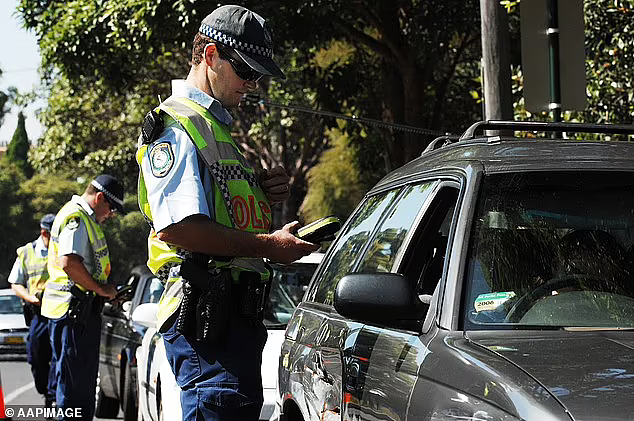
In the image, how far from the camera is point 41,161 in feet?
102

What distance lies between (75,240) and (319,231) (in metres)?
4.95

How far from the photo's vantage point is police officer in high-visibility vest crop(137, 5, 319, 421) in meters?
3.82

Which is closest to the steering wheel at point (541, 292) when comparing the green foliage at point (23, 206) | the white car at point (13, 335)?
the white car at point (13, 335)

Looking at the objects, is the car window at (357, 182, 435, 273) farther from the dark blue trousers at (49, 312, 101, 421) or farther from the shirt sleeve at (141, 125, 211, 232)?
the dark blue trousers at (49, 312, 101, 421)

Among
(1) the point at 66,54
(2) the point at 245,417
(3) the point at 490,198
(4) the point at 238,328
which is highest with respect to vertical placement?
(1) the point at 66,54

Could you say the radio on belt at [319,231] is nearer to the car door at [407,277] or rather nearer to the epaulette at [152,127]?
the car door at [407,277]

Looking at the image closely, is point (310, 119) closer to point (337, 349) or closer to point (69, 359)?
point (69, 359)

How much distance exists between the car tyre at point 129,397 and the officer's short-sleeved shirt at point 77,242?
1478 millimetres

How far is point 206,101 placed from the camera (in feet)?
13.5

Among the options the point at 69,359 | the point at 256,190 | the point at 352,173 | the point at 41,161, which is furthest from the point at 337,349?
the point at 41,161

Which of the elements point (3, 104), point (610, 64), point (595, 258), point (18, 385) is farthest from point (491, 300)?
point (3, 104)

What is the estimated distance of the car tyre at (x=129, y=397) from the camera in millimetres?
9828

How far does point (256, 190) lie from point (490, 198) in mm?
928

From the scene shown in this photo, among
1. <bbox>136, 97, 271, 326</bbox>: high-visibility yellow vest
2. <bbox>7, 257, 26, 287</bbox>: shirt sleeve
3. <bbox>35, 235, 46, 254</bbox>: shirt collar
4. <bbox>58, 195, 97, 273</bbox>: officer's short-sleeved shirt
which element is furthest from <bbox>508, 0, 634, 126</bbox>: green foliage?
<bbox>136, 97, 271, 326</bbox>: high-visibility yellow vest
